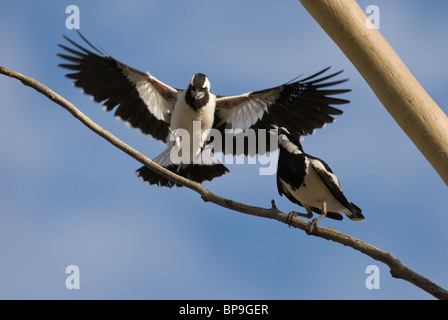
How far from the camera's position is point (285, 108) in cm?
609

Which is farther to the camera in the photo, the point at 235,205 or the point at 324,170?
the point at 324,170

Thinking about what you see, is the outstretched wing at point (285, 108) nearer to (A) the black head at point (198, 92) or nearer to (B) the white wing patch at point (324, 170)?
(A) the black head at point (198, 92)

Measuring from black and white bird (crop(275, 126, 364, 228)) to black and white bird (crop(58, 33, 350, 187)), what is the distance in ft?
4.49

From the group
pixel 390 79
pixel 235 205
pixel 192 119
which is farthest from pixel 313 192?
pixel 192 119

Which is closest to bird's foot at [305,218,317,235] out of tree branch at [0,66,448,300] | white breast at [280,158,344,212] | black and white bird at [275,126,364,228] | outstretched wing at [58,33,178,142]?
tree branch at [0,66,448,300]

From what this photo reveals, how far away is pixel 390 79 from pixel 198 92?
3322 millimetres

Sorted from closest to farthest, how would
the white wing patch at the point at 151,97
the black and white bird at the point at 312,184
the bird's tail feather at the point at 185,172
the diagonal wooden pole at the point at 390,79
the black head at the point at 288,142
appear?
the diagonal wooden pole at the point at 390,79
the black and white bird at the point at 312,184
the black head at the point at 288,142
the bird's tail feather at the point at 185,172
the white wing patch at the point at 151,97

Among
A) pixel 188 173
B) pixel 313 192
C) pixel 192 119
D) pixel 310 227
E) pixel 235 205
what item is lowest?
pixel 310 227

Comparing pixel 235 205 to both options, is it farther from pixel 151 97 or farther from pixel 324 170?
pixel 151 97

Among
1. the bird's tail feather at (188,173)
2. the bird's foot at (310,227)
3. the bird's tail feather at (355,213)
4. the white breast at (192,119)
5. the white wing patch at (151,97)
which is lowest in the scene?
the bird's foot at (310,227)

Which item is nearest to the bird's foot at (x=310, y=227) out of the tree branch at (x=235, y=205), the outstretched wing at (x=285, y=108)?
the tree branch at (x=235, y=205)

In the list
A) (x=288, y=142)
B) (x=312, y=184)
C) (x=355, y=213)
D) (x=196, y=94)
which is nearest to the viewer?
(x=312, y=184)

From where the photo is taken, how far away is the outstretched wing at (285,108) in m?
5.79

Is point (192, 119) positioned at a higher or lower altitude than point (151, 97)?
lower
